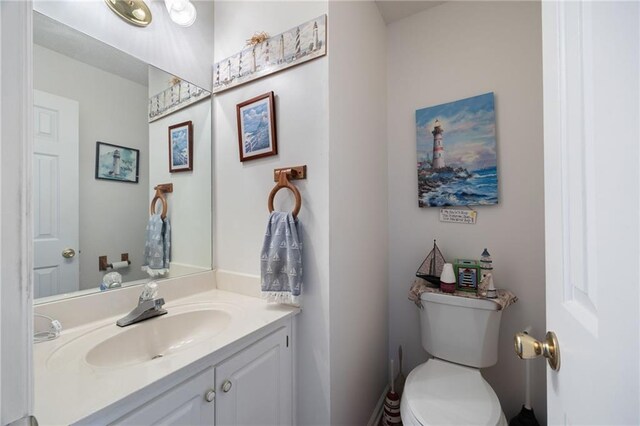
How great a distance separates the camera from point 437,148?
1.54 metres

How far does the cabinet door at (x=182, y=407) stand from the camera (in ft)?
2.00

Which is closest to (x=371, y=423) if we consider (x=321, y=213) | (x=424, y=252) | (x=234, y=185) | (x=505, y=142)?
(x=424, y=252)

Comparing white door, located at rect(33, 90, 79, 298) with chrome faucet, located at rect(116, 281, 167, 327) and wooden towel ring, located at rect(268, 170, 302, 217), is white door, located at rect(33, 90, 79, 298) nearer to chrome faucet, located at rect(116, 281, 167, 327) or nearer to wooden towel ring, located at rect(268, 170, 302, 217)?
chrome faucet, located at rect(116, 281, 167, 327)

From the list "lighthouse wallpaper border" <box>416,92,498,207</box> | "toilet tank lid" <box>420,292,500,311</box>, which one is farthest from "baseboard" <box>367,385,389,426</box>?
"lighthouse wallpaper border" <box>416,92,498,207</box>

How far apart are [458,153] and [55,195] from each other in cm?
186

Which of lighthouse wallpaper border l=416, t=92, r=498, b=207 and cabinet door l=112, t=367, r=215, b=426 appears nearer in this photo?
cabinet door l=112, t=367, r=215, b=426

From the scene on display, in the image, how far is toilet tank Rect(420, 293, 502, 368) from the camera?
1.23 metres

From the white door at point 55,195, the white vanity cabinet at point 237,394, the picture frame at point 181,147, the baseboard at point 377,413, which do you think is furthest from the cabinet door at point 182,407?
the baseboard at point 377,413

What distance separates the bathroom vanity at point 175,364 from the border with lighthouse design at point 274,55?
1.07 metres

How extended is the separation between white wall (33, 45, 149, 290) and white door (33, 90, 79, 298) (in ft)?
0.08

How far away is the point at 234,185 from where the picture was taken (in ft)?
4.43

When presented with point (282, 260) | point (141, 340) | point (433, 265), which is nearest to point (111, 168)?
point (141, 340)

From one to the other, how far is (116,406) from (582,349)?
865 millimetres

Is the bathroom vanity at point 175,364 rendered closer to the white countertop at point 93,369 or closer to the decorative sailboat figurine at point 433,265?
the white countertop at point 93,369
